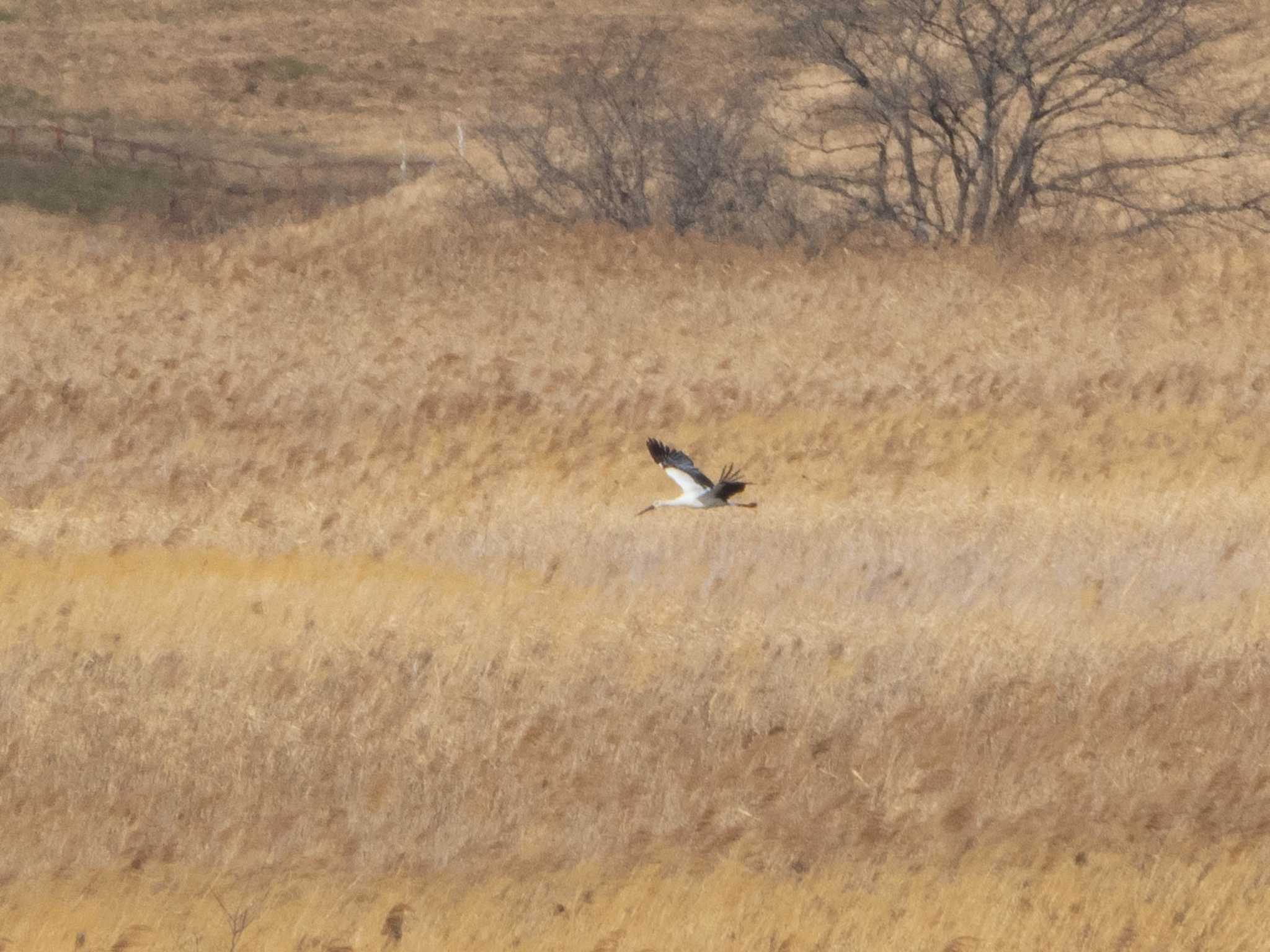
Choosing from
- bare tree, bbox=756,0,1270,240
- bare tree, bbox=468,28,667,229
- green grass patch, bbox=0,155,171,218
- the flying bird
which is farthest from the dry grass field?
green grass patch, bbox=0,155,171,218

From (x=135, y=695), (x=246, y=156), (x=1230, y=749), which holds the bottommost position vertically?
(x=246, y=156)

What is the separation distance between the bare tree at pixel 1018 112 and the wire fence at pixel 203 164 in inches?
762

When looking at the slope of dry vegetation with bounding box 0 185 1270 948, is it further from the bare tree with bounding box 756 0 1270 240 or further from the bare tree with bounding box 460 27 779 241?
the bare tree with bounding box 460 27 779 241

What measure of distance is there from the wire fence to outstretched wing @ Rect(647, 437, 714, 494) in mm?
31627

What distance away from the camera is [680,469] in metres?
11.6

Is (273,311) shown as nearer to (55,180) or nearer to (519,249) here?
(519,249)

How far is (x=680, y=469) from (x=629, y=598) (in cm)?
Result: 104

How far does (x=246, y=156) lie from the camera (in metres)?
47.8

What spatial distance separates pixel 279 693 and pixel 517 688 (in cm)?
125

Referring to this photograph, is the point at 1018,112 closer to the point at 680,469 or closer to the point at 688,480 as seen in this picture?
the point at 680,469

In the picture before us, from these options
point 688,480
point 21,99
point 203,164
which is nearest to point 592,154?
point 688,480

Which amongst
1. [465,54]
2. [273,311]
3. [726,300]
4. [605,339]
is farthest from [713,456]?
[465,54]

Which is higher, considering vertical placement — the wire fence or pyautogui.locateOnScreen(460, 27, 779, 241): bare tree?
pyautogui.locateOnScreen(460, 27, 779, 241): bare tree

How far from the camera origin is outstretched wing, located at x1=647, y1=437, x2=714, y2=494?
37.6ft
